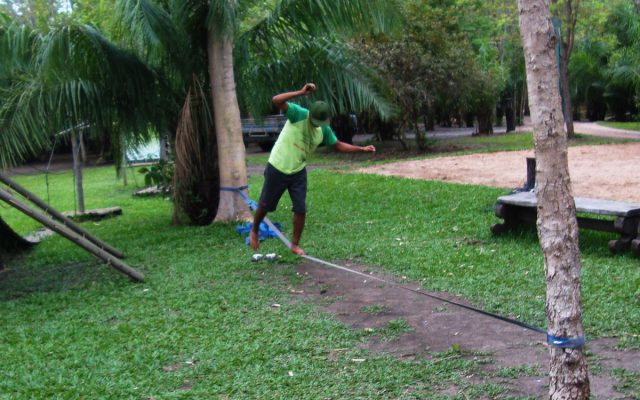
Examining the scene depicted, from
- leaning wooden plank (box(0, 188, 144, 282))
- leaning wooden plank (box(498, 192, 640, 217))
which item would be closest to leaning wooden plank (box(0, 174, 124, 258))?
leaning wooden plank (box(0, 188, 144, 282))

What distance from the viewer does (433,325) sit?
5777mm

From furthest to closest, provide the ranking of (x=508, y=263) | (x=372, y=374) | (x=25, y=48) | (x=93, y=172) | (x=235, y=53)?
(x=93, y=172) → (x=235, y=53) → (x=25, y=48) → (x=508, y=263) → (x=372, y=374)

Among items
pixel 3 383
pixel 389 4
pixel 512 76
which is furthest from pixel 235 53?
pixel 512 76

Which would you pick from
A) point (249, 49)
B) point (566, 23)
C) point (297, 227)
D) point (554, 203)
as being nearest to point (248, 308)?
point (297, 227)

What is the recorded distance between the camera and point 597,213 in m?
7.64

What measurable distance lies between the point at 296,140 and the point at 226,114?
9.98 ft

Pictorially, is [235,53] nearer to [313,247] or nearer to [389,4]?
[389,4]

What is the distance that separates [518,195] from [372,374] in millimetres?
4461

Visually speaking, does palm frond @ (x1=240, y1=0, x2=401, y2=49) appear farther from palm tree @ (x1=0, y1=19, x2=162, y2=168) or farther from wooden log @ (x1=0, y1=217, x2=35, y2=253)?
wooden log @ (x1=0, y1=217, x2=35, y2=253)

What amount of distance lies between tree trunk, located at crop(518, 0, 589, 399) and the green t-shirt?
4382mm

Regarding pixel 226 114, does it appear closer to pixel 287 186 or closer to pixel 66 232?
pixel 287 186

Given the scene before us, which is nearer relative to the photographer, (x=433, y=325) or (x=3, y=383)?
(x=3, y=383)

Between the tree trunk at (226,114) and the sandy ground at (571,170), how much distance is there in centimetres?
494

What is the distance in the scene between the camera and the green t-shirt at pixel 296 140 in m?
7.82
